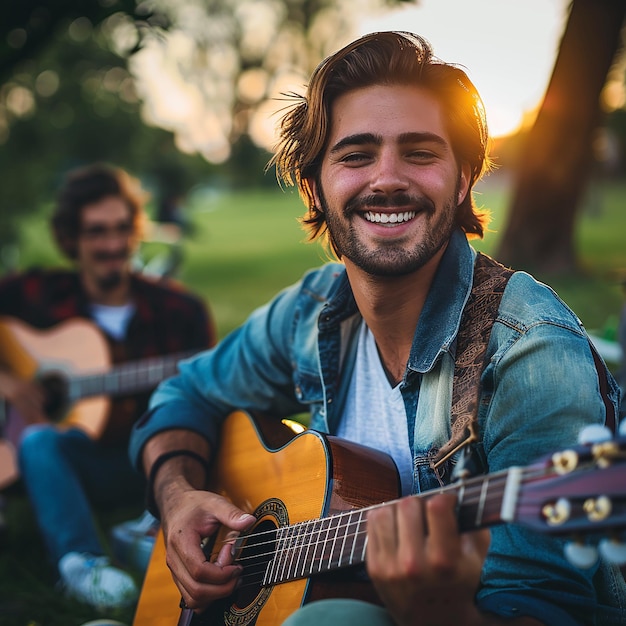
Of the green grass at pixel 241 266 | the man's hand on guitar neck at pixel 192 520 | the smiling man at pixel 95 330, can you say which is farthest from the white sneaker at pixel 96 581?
the man's hand on guitar neck at pixel 192 520

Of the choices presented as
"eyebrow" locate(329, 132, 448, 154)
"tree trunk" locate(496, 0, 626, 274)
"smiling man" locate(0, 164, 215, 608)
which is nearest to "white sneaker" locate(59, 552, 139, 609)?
"smiling man" locate(0, 164, 215, 608)

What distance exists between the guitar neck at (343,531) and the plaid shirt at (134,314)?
2472mm

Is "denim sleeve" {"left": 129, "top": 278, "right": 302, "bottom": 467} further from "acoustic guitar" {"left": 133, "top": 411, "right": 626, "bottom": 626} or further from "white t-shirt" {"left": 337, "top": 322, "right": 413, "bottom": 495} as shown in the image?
"white t-shirt" {"left": 337, "top": 322, "right": 413, "bottom": 495}

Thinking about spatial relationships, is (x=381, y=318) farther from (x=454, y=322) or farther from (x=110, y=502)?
(x=110, y=502)

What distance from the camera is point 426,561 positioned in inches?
56.7

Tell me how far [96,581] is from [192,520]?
4.08 feet

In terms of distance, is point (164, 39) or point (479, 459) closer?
point (479, 459)

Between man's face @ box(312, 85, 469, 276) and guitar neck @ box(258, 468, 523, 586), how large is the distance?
701 mm

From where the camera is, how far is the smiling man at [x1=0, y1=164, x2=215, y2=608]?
4.04 meters

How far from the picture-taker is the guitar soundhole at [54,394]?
182 inches

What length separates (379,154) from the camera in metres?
2.15

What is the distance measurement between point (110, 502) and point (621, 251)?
737 cm

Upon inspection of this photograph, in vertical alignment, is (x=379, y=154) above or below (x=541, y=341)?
above

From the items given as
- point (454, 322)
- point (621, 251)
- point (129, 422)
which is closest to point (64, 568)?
point (129, 422)
